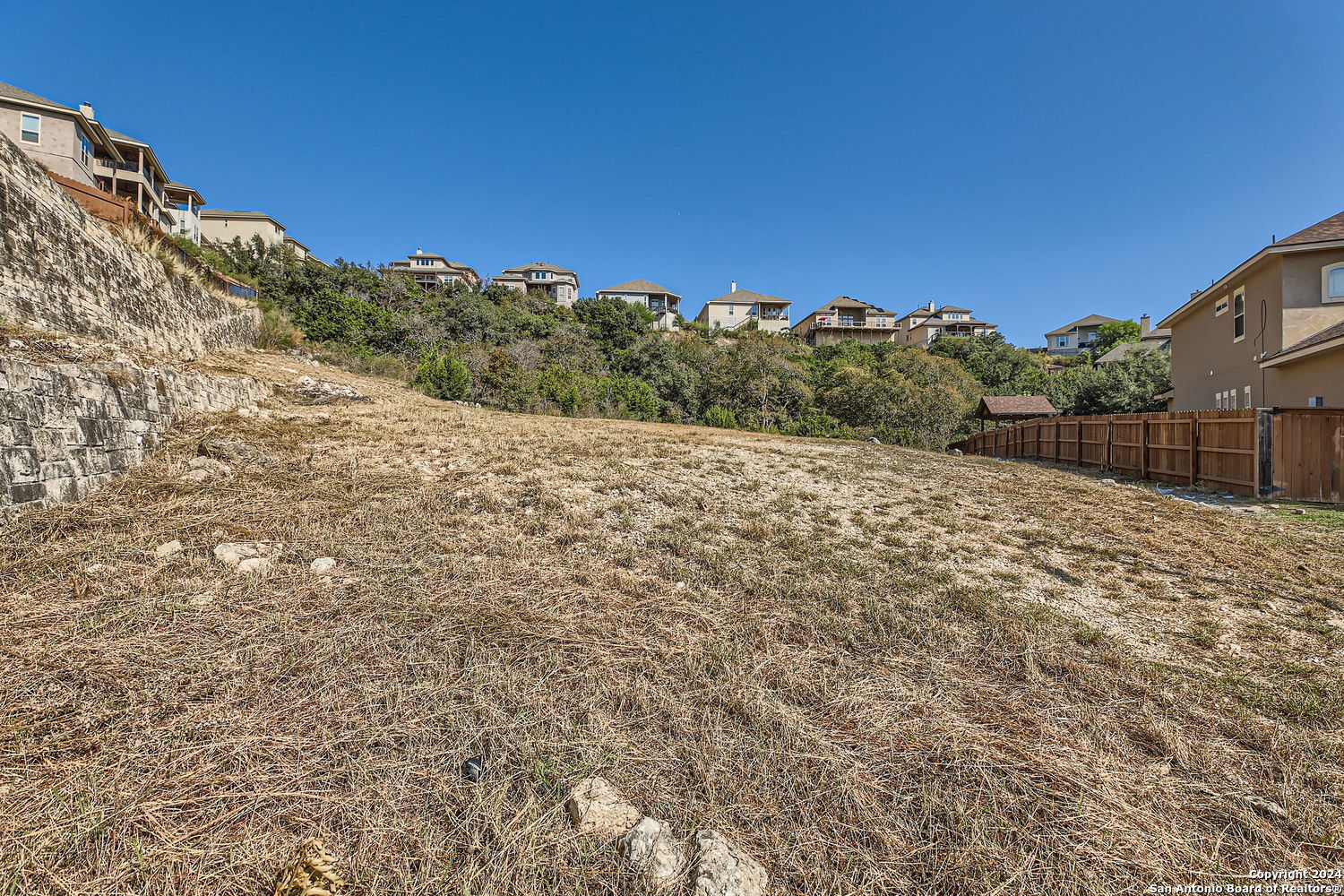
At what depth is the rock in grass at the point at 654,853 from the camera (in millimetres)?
1584

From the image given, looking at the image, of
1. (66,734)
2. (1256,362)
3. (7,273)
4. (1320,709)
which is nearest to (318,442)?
(7,273)

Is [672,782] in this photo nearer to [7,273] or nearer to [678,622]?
[678,622]

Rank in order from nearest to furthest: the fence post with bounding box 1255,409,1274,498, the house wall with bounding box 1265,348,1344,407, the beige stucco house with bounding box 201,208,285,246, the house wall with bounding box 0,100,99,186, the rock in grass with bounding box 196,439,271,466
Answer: the rock in grass with bounding box 196,439,271,466 → the fence post with bounding box 1255,409,1274,498 → the house wall with bounding box 1265,348,1344,407 → the house wall with bounding box 0,100,99,186 → the beige stucco house with bounding box 201,208,285,246

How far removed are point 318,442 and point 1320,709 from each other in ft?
28.8

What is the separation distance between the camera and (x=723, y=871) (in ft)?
5.23

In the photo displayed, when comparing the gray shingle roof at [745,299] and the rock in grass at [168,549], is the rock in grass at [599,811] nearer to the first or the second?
the rock in grass at [168,549]

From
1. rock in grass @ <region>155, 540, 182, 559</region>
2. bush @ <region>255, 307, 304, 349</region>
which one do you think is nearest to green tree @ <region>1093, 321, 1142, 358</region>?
bush @ <region>255, 307, 304, 349</region>

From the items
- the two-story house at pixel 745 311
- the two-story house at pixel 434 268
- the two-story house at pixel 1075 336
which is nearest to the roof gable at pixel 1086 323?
the two-story house at pixel 1075 336

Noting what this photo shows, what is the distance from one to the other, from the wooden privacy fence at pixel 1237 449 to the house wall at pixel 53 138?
33562 millimetres

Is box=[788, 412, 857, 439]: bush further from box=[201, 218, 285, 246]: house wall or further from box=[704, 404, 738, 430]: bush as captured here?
box=[201, 218, 285, 246]: house wall

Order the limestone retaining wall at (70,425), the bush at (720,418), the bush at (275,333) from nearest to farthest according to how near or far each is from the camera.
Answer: the limestone retaining wall at (70,425), the bush at (275,333), the bush at (720,418)

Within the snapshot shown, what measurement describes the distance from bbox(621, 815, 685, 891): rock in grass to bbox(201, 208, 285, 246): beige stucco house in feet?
173

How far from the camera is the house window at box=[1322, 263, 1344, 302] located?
457 inches

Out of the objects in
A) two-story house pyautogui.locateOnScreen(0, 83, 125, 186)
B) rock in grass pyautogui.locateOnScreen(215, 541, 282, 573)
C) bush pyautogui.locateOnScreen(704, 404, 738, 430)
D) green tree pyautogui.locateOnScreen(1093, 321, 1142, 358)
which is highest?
two-story house pyautogui.locateOnScreen(0, 83, 125, 186)
